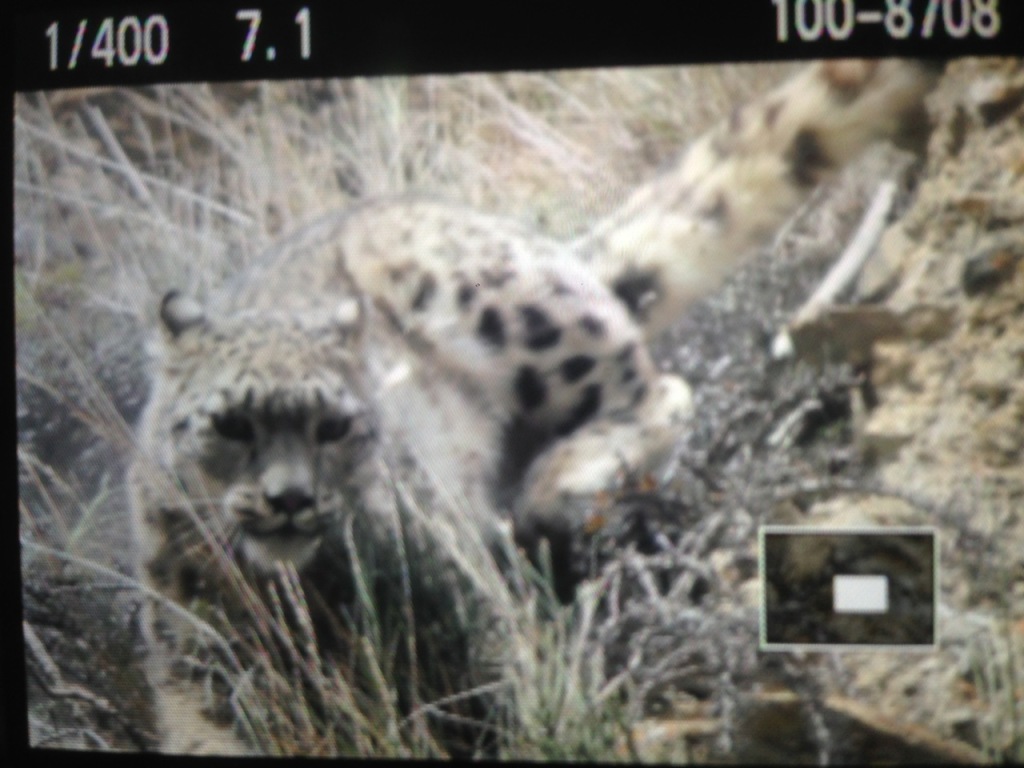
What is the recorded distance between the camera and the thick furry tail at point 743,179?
209cm

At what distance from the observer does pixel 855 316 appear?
209 cm

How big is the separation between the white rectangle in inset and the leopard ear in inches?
43.2

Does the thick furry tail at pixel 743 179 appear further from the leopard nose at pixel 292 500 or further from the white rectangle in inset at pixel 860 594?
the leopard nose at pixel 292 500

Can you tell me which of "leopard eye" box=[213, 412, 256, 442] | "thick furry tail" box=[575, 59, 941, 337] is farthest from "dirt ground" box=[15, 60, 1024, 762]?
"leopard eye" box=[213, 412, 256, 442]

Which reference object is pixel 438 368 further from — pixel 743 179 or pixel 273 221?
pixel 743 179

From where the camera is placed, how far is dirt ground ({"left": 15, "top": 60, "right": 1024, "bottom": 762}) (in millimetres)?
2055

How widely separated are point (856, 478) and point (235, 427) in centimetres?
99

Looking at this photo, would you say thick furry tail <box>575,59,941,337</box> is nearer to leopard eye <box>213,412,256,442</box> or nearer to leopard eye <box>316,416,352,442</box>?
leopard eye <box>316,416,352,442</box>

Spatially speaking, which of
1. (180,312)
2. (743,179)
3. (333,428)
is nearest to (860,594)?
(743,179)

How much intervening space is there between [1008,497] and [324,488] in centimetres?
106

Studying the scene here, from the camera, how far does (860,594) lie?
2059mm

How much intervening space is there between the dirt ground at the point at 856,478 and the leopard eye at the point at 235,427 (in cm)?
53

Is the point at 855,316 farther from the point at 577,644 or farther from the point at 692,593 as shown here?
the point at 577,644

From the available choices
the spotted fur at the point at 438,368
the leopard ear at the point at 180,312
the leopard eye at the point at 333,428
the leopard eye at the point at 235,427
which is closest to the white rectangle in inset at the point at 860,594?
the spotted fur at the point at 438,368
